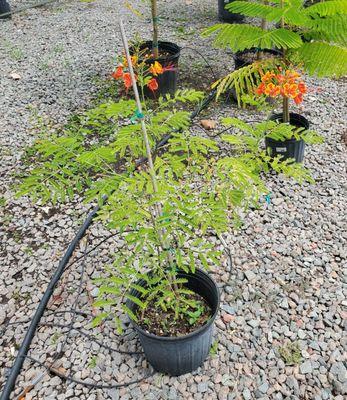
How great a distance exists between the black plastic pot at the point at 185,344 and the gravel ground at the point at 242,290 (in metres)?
0.09

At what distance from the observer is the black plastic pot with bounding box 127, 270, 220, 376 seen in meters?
2.05

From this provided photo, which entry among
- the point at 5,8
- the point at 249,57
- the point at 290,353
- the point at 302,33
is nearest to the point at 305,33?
the point at 302,33

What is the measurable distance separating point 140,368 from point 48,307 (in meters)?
0.74

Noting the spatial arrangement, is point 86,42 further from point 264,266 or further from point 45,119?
point 264,266

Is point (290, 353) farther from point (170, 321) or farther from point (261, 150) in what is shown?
point (261, 150)

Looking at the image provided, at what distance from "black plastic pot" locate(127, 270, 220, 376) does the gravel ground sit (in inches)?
3.7

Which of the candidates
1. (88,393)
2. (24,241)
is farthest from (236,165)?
(24,241)

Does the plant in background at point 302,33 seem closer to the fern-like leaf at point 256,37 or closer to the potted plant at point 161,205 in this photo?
the fern-like leaf at point 256,37

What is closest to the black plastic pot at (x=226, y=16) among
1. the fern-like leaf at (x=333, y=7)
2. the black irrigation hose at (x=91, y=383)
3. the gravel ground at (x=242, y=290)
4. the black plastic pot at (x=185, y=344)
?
the gravel ground at (x=242, y=290)

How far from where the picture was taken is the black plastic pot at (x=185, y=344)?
2.05m

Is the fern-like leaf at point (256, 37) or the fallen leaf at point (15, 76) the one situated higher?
the fern-like leaf at point (256, 37)

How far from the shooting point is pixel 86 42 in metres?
6.16

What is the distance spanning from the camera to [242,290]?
2.70m

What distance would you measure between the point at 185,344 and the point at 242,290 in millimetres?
757
